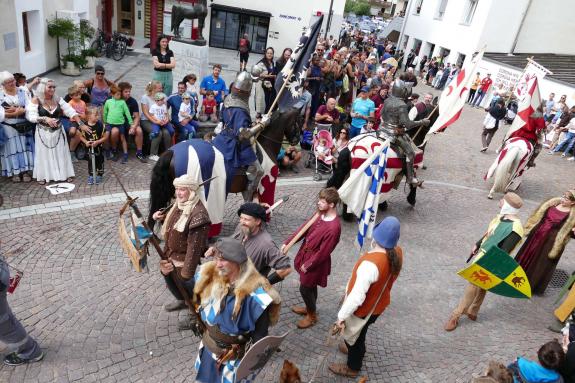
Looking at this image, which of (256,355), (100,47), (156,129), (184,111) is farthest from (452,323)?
(100,47)

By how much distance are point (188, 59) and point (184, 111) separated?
1.84 meters

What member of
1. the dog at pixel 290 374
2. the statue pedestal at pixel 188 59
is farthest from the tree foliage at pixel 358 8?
the dog at pixel 290 374

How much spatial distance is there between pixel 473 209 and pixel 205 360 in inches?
280

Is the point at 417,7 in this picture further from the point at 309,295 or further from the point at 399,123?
the point at 309,295

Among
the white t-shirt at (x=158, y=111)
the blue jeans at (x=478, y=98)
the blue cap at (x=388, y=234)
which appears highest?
the blue cap at (x=388, y=234)

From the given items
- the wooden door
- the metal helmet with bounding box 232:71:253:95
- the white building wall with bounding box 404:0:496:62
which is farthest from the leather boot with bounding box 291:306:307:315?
the white building wall with bounding box 404:0:496:62

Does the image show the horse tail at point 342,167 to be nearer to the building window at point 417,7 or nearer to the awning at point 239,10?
the awning at point 239,10

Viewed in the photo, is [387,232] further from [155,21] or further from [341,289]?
[155,21]

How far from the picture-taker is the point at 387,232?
11.2ft

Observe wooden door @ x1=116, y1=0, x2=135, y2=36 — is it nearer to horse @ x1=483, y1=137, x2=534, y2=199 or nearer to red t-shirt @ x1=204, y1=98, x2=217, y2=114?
red t-shirt @ x1=204, y1=98, x2=217, y2=114

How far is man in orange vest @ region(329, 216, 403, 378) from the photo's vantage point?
136 inches

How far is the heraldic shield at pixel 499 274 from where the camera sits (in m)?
4.24

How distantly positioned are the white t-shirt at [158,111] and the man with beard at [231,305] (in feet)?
18.5

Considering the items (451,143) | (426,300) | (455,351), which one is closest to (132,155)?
(426,300)
